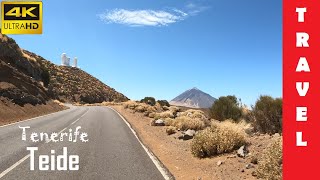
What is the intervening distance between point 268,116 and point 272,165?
913 centimetres

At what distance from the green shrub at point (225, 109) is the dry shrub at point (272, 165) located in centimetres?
1822

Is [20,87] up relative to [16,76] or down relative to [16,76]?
down

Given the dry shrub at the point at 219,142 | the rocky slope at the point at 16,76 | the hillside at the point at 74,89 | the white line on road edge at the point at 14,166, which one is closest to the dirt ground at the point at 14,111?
the rocky slope at the point at 16,76

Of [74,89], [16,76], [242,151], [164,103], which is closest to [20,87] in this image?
[16,76]

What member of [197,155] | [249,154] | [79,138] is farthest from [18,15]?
[249,154]

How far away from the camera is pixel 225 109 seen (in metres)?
29.3

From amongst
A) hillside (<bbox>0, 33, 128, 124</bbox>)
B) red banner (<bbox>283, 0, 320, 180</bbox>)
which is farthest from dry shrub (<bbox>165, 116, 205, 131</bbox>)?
hillside (<bbox>0, 33, 128, 124</bbox>)

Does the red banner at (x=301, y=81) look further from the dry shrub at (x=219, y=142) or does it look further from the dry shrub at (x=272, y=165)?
the dry shrub at (x=219, y=142)

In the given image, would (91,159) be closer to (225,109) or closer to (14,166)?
(14,166)

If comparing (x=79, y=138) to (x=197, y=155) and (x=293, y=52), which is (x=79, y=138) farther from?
(x=293, y=52)

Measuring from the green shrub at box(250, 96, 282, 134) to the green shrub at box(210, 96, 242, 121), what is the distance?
30.0ft

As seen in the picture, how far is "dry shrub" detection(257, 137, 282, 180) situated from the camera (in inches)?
362

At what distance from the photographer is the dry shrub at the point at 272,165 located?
Result: 9.19m

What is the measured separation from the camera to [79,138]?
18.5m
